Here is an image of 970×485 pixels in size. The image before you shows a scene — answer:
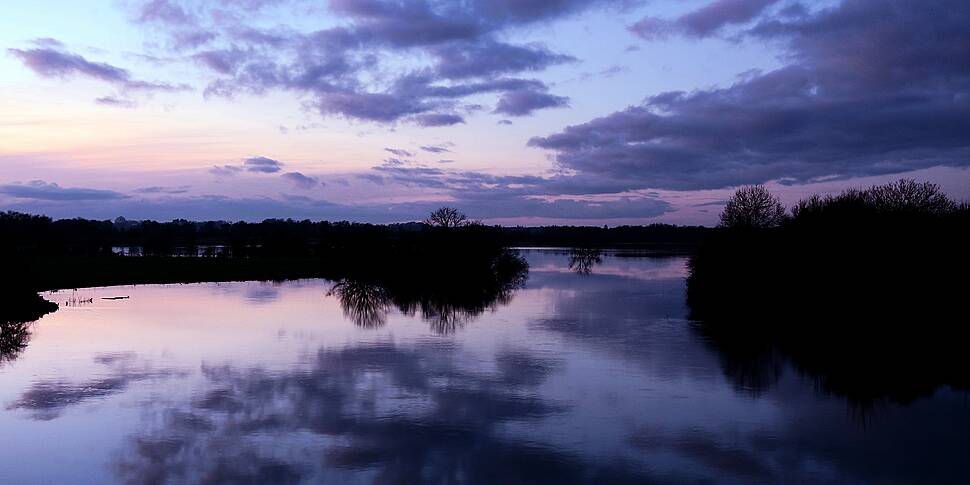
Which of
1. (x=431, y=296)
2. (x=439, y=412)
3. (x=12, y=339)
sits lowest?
(x=439, y=412)

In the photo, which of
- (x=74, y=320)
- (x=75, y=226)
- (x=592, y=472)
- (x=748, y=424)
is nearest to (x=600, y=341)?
(x=748, y=424)

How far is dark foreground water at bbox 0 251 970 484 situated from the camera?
14.2 meters

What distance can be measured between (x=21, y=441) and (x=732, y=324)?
Answer: 104 feet

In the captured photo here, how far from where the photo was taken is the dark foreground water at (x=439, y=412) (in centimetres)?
1417

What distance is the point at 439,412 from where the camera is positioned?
18375 millimetres

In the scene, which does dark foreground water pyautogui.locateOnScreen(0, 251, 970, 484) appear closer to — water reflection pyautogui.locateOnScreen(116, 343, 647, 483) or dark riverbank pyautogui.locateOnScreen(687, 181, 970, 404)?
water reflection pyautogui.locateOnScreen(116, 343, 647, 483)

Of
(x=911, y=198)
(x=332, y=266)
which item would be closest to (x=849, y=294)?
(x=911, y=198)

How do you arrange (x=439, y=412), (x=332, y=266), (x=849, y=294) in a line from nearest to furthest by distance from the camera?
(x=439, y=412)
(x=849, y=294)
(x=332, y=266)

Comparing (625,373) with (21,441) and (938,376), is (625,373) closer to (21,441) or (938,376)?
A: (938,376)

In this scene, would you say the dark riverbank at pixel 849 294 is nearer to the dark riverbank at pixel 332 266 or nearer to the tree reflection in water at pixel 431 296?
the tree reflection in water at pixel 431 296

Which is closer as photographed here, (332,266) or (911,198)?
(911,198)

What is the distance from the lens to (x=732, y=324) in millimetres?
37719

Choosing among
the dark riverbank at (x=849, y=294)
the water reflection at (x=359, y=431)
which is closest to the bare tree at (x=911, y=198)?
the dark riverbank at (x=849, y=294)

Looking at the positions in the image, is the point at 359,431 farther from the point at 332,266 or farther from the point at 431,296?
the point at 332,266
